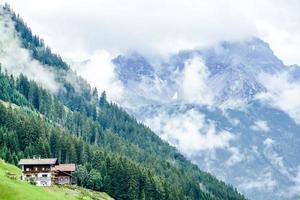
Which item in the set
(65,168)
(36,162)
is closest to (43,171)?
(36,162)

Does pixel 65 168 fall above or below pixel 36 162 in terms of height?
above

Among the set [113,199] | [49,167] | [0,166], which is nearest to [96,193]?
[113,199]

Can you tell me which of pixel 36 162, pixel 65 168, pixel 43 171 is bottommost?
pixel 43 171

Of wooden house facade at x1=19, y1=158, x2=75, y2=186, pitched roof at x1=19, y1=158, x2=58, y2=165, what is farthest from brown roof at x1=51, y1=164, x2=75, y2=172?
pitched roof at x1=19, y1=158, x2=58, y2=165

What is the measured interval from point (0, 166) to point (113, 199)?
4251cm

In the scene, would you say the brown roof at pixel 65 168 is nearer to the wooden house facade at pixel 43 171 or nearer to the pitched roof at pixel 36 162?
the wooden house facade at pixel 43 171

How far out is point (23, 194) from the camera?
12462 cm

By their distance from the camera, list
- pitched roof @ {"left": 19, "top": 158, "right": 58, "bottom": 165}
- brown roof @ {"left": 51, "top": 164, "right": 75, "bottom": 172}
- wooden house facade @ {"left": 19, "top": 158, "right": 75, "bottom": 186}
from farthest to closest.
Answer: brown roof @ {"left": 51, "top": 164, "right": 75, "bottom": 172}
pitched roof @ {"left": 19, "top": 158, "right": 58, "bottom": 165}
wooden house facade @ {"left": 19, "top": 158, "right": 75, "bottom": 186}

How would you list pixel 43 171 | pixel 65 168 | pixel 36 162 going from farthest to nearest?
pixel 65 168 < pixel 43 171 < pixel 36 162

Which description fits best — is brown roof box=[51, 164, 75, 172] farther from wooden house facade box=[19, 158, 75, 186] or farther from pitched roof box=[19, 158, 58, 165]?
pitched roof box=[19, 158, 58, 165]

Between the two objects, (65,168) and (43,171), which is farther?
(65,168)

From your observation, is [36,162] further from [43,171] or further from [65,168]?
[65,168]

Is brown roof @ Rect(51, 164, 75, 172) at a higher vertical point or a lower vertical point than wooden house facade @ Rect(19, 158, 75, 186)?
higher

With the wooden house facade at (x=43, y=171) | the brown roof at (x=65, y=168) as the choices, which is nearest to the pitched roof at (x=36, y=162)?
the wooden house facade at (x=43, y=171)
